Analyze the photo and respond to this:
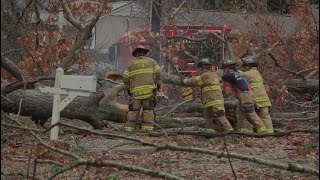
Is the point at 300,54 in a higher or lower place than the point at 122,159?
higher

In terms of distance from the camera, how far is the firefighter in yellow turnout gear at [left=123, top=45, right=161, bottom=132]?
34.5 feet

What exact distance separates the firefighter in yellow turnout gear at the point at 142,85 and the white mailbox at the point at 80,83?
2117mm

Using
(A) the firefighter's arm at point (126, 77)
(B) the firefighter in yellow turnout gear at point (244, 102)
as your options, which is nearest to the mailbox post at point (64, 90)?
(A) the firefighter's arm at point (126, 77)

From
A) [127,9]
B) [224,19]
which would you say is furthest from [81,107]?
[127,9]

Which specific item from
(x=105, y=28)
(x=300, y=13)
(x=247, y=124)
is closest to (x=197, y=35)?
(x=300, y=13)

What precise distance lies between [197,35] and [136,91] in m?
6.92

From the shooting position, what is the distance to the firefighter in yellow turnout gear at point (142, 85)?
10.5 m

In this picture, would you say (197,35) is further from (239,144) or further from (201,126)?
(239,144)

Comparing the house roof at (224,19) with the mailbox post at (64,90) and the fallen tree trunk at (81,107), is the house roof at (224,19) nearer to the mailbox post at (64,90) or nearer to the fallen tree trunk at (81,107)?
the fallen tree trunk at (81,107)

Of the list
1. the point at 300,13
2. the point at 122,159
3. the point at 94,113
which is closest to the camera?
the point at 122,159

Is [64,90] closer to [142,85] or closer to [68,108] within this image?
[68,108]

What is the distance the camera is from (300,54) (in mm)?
14328

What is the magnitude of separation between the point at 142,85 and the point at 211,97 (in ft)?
3.74

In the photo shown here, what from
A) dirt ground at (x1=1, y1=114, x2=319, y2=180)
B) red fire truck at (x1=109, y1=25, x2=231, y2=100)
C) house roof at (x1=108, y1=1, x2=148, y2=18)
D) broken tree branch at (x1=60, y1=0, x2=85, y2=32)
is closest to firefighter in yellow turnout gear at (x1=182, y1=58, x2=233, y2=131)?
dirt ground at (x1=1, y1=114, x2=319, y2=180)
